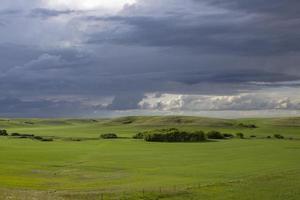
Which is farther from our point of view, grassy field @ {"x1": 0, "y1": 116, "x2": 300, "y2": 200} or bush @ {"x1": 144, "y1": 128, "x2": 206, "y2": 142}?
bush @ {"x1": 144, "y1": 128, "x2": 206, "y2": 142}

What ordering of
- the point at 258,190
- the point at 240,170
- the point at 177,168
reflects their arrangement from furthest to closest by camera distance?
1. the point at 177,168
2. the point at 240,170
3. the point at 258,190

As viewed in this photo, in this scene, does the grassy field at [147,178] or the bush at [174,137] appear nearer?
the grassy field at [147,178]

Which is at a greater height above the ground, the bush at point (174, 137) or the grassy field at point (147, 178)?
the bush at point (174, 137)

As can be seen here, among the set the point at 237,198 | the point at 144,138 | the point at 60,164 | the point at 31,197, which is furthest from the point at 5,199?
the point at 144,138

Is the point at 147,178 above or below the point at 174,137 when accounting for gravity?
below

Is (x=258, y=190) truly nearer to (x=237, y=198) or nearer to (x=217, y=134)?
(x=237, y=198)

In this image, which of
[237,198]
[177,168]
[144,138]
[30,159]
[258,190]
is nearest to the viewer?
[237,198]

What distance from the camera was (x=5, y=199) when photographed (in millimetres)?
51656

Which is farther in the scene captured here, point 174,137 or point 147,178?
point 174,137

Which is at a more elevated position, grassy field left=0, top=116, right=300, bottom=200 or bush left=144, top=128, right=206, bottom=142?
bush left=144, top=128, right=206, bottom=142

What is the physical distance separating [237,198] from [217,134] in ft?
480

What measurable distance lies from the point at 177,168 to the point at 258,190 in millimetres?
33259

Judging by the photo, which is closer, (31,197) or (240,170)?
(31,197)

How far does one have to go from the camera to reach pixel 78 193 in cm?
5788
